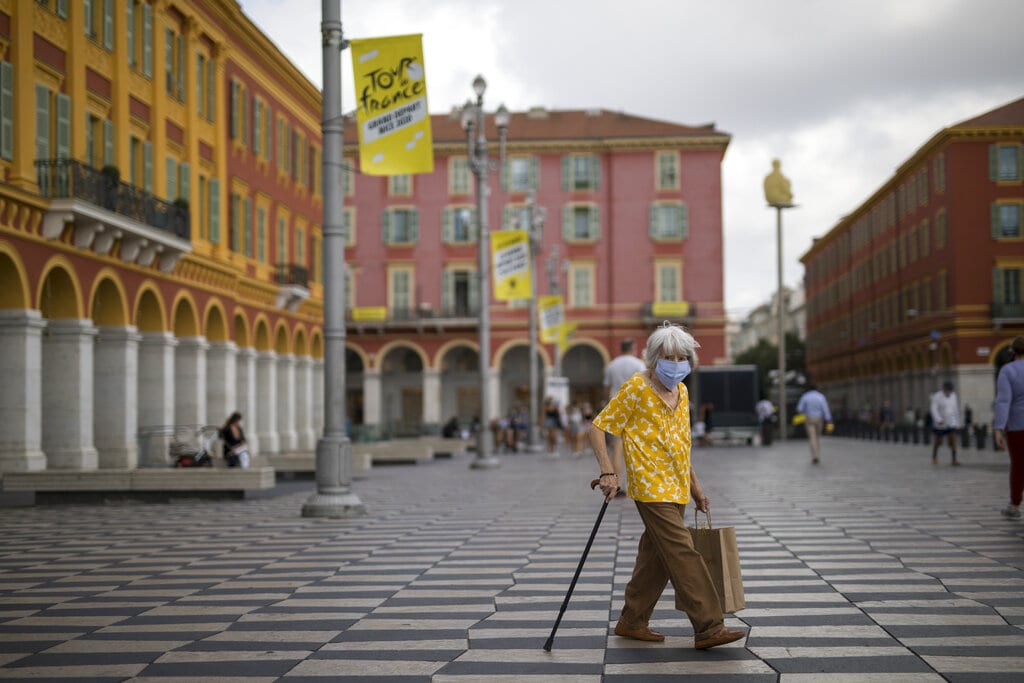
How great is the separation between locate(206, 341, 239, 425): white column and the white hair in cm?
3245

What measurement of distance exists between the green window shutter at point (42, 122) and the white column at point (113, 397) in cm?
546

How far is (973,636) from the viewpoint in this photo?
24.3ft

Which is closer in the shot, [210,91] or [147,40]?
[147,40]

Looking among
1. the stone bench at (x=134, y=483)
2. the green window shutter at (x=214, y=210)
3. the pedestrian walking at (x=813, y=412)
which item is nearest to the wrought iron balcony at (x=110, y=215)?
the green window shutter at (x=214, y=210)

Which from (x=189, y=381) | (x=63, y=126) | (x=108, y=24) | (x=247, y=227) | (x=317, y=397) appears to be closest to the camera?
(x=63, y=126)

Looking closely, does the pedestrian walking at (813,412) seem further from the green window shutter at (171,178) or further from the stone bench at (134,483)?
the green window shutter at (171,178)

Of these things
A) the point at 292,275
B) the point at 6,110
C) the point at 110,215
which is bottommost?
the point at 110,215

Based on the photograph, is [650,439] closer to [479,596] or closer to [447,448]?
[479,596]

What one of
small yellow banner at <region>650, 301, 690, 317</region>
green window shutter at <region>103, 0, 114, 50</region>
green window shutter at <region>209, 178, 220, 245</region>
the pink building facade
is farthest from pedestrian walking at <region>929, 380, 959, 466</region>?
small yellow banner at <region>650, 301, 690, 317</region>

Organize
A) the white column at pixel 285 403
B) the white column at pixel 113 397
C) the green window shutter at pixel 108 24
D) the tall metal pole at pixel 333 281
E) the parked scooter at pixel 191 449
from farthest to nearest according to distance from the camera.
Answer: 1. the white column at pixel 285 403
2. the white column at pixel 113 397
3. the green window shutter at pixel 108 24
4. the parked scooter at pixel 191 449
5. the tall metal pole at pixel 333 281

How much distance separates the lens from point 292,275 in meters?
46.3

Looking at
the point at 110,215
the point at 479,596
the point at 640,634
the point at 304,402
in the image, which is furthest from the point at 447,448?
the point at 640,634

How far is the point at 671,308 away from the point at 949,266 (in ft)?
48.0

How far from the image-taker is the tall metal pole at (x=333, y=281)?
1755 centimetres
